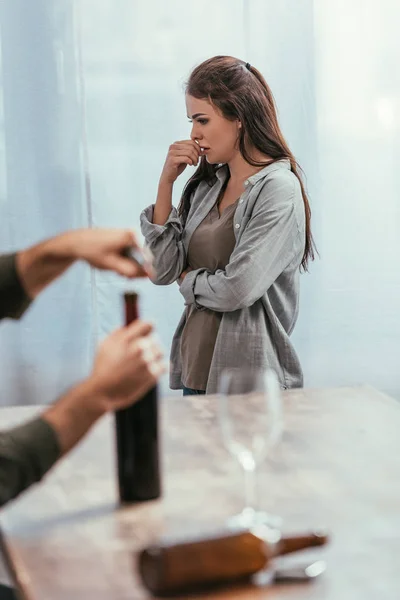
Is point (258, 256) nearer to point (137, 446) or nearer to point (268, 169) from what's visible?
point (268, 169)

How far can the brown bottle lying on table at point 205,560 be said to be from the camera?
3.69ft

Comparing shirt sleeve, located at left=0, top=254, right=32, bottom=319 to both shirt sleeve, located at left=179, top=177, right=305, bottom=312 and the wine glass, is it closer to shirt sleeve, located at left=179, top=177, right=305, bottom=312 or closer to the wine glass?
the wine glass

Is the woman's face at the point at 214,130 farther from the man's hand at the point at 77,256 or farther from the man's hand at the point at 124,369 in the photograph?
the man's hand at the point at 124,369

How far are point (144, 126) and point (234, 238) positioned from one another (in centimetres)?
138

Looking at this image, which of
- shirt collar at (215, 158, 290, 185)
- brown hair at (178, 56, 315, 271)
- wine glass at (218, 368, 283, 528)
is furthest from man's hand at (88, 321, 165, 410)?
brown hair at (178, 56, 315, 271)

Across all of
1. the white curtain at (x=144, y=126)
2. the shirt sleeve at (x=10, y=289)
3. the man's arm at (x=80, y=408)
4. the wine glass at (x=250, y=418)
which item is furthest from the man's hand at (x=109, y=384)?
the white curtain at (x=144, y=126)

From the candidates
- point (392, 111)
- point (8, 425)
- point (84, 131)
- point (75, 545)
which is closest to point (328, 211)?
point (392, 111)

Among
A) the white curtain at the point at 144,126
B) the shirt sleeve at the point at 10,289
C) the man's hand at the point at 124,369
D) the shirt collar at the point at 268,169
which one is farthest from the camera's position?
the white curtain at the point at 144,126

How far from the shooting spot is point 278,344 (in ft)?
9.61

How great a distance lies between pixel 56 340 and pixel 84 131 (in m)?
0.89

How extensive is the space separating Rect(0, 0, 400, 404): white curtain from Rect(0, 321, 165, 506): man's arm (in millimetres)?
2882

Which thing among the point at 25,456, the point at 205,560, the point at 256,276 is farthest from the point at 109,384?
the point at 256,276

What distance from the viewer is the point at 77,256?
1.51 meters

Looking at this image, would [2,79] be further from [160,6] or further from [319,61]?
[319,61]
